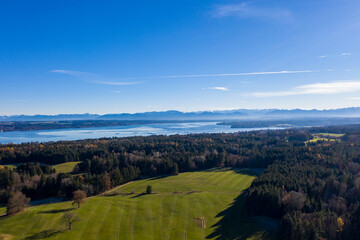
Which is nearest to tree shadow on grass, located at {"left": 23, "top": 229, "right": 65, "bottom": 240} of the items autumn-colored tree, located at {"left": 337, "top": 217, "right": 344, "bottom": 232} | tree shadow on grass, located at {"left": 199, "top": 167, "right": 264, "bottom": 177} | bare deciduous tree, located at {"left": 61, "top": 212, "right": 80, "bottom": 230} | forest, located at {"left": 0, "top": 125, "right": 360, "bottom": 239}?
bare deciduous tree, located at {"left": 61, "top": 212, "right": 80, "bottom": 230}

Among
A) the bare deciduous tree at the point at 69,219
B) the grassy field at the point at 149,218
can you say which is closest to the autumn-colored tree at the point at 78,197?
the grassy field at the point at 149,218

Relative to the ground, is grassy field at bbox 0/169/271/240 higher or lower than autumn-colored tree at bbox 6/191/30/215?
lower

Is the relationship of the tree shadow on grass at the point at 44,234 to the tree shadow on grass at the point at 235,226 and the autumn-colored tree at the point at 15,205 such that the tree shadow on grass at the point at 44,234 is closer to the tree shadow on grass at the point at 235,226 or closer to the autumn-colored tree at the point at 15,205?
the autumn-colored tree at the point at 15,205

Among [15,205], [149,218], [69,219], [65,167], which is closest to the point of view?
[69,219]

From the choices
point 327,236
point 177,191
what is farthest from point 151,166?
point 327,236

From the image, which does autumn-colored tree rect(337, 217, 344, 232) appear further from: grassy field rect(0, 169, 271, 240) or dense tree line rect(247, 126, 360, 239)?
grassy field rect(0, 169, 271, 240)

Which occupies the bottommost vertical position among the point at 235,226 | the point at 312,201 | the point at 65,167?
the point at 235,226

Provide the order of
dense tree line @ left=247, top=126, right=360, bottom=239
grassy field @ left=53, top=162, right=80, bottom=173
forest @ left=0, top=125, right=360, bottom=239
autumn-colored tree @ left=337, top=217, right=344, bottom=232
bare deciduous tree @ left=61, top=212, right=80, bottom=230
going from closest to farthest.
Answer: dense tree line @ left=247, top=126, right=360, bottom=239, autumn-colored tree @ left=337, top=217, right=344, bottom=232, forest @ left=0, top=125, right=360, bottom=239, bare deciduous tree @ left=61, top=212, right=80, bottom=230, grassy field @ left=53, top=162, right=80, bottom=173

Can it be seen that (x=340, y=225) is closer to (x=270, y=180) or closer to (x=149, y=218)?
(x=270, y=180)

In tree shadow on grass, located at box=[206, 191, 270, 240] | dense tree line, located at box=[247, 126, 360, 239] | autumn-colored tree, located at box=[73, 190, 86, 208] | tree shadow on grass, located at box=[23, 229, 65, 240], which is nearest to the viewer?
tree shadow on grass, located at box=[23, 229, 65, 240]

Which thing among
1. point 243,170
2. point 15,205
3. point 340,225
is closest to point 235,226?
point 340,225
